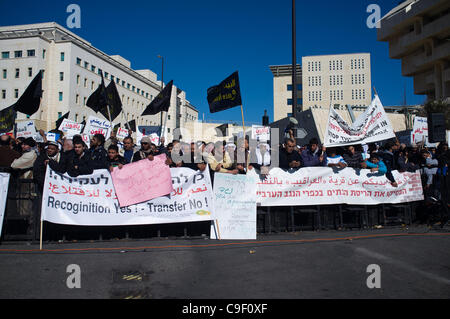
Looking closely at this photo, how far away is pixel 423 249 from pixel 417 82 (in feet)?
Result: 190

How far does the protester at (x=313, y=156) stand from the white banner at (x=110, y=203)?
8.70 ft

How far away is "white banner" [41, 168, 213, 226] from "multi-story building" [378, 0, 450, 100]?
4710 centimetres

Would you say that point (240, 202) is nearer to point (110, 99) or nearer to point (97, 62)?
point (110, 99)

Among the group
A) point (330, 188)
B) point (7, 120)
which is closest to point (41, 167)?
point (330, 188)

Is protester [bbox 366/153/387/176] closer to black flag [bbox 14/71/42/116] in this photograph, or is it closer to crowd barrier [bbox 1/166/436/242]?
crowd barrier [bbox 1/166/436/242]

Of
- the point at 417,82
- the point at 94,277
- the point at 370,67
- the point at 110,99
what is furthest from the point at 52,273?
the point at 370,67

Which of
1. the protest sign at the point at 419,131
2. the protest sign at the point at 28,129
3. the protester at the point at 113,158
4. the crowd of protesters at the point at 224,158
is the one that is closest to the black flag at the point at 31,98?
the crowd of protesters at the point at 224,158

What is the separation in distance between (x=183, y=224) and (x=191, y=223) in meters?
0.18

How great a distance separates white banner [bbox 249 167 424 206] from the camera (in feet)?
26.3

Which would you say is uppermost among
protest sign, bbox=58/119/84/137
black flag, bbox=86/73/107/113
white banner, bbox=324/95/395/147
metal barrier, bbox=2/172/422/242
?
black flag, bbox=86/73/107/113

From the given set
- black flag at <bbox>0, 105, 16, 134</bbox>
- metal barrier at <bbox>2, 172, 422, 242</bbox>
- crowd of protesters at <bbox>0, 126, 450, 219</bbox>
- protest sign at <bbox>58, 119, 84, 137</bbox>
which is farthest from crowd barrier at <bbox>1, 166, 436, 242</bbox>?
protest sign at <bbox>58, 119, 84, 137</bbox>

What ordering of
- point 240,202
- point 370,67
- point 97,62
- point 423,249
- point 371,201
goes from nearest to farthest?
point 423,249
point 240,202
point 371,201
point 97,62
point 370,67

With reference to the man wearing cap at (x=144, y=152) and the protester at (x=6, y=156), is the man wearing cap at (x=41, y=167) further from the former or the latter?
the man wearing cap at (x=144, y=152)

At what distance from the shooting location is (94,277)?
4.62 m
